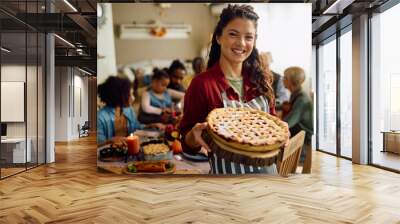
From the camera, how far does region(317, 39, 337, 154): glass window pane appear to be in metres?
9.52

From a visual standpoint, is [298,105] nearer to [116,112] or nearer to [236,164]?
[236,164]

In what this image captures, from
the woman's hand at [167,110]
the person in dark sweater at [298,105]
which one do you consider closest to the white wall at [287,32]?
the person in dark sweater at [298,105]

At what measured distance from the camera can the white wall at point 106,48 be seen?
613cm

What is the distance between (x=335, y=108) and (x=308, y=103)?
3.48 meters

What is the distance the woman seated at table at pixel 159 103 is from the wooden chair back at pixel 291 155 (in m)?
1.83

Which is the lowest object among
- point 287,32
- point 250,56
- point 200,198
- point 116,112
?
point 200,198

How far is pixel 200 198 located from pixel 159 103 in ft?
6.42

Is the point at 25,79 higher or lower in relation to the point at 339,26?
lower

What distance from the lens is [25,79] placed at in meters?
6.84

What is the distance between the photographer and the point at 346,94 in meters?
8.77

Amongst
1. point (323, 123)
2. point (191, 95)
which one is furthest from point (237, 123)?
point (323, 123)

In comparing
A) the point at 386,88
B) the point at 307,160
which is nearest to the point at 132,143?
the point at 307,160

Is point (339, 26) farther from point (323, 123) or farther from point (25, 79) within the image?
point (25, 79)

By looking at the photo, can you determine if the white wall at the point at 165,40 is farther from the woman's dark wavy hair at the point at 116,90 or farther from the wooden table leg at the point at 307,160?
the wooden table leg at the point at 307,160
